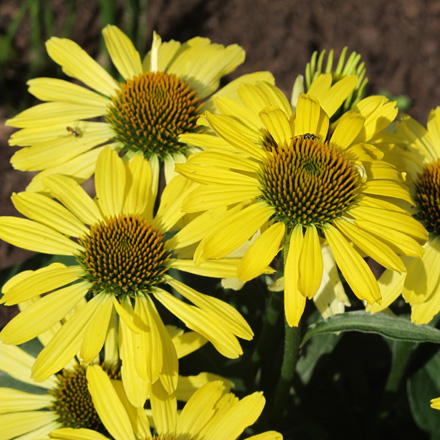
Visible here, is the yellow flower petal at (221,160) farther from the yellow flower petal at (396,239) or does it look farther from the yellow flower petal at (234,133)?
the yellow flower petal at (396,239)

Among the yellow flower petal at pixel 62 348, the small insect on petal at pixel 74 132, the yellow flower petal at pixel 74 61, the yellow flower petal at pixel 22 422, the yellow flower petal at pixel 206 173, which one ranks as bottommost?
the yellow flower petal at pixel 22 422

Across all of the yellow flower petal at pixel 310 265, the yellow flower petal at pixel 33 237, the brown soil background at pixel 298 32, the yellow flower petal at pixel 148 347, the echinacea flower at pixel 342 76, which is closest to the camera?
the yellow flower petal at pixel 310 265

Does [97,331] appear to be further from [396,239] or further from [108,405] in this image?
[396,239]

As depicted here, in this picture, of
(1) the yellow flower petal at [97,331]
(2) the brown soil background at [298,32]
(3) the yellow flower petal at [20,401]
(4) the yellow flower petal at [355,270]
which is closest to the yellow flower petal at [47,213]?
(1) the yellow flower petal at [97,331]

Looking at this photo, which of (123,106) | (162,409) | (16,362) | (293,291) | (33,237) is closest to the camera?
(293,291)

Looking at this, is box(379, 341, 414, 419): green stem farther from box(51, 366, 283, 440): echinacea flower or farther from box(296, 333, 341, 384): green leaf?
box(51, 366, 283, 440): echinacea flower

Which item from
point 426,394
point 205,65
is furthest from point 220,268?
point 426,394

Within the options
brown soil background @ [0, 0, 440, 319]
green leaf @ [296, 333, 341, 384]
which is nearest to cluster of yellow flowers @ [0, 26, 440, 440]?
green leaf @ [296, 333, 341, 384]
